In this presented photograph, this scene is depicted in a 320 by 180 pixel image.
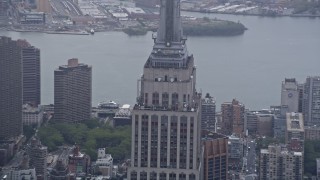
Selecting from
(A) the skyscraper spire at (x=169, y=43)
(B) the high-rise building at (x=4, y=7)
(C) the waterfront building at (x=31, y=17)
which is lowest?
(A) the skyscraper spire at (x=169, y=43)

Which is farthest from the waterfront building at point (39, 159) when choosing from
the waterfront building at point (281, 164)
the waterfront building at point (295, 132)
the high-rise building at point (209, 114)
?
the waterfront building at point (295, 132)

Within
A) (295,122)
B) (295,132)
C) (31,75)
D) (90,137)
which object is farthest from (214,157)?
(31,75)

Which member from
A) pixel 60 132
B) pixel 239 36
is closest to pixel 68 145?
pixel 60 132

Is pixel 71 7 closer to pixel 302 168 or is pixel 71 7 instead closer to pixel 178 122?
pixel 302 168

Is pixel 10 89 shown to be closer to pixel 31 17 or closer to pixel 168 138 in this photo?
pixel 168 138

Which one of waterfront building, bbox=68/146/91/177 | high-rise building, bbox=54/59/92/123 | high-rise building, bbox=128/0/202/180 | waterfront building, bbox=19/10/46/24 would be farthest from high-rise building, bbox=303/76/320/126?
waterfront building, bbox=19/10/46/24

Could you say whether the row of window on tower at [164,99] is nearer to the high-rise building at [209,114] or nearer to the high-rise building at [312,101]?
the high-rise building at [209,114]

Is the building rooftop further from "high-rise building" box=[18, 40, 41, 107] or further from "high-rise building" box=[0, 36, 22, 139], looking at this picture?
"high-rise building" box=[18, 40, 41, 107]

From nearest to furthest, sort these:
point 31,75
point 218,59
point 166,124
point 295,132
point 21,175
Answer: point 166,124 < point 21,175 < point 295,132 < point 31,75 < point 218,59
